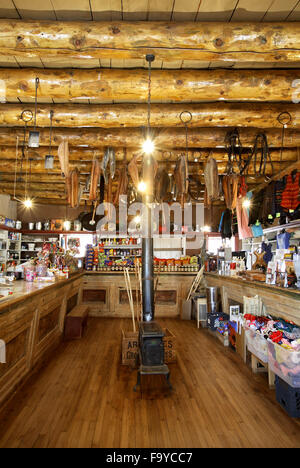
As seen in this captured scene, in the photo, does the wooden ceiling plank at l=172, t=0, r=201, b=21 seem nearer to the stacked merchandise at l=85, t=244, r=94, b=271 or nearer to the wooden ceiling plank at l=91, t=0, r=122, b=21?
the wooden ceiling plank at l=91, t=0, r=122, b=21

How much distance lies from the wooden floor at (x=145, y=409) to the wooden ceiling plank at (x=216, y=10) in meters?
3.80

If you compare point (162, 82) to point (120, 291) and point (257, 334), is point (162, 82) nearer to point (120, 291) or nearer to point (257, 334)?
point (257, 334)

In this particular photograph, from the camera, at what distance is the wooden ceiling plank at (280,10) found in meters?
2.46

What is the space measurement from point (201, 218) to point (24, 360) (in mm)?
9067

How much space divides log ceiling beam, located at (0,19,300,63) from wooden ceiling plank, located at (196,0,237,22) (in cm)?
11

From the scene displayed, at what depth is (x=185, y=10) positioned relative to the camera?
8.35 ft

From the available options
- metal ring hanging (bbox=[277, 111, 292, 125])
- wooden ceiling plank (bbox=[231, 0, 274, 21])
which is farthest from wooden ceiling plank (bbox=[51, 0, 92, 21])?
metal ring hanging (bbox=[277, 111, 292, 125])

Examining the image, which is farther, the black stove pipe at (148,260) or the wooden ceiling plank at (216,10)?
the black stove pipe at (148,260)

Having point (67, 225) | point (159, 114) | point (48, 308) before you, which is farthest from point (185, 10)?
point (67, 225)

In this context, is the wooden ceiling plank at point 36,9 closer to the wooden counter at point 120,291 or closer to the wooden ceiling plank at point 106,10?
the wooden ceiling plank at point 106,10

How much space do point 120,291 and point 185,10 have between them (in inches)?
236

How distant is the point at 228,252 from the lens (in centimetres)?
718

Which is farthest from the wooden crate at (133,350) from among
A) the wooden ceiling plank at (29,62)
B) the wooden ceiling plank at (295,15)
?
the wooden ceiling plank at (295,15)
